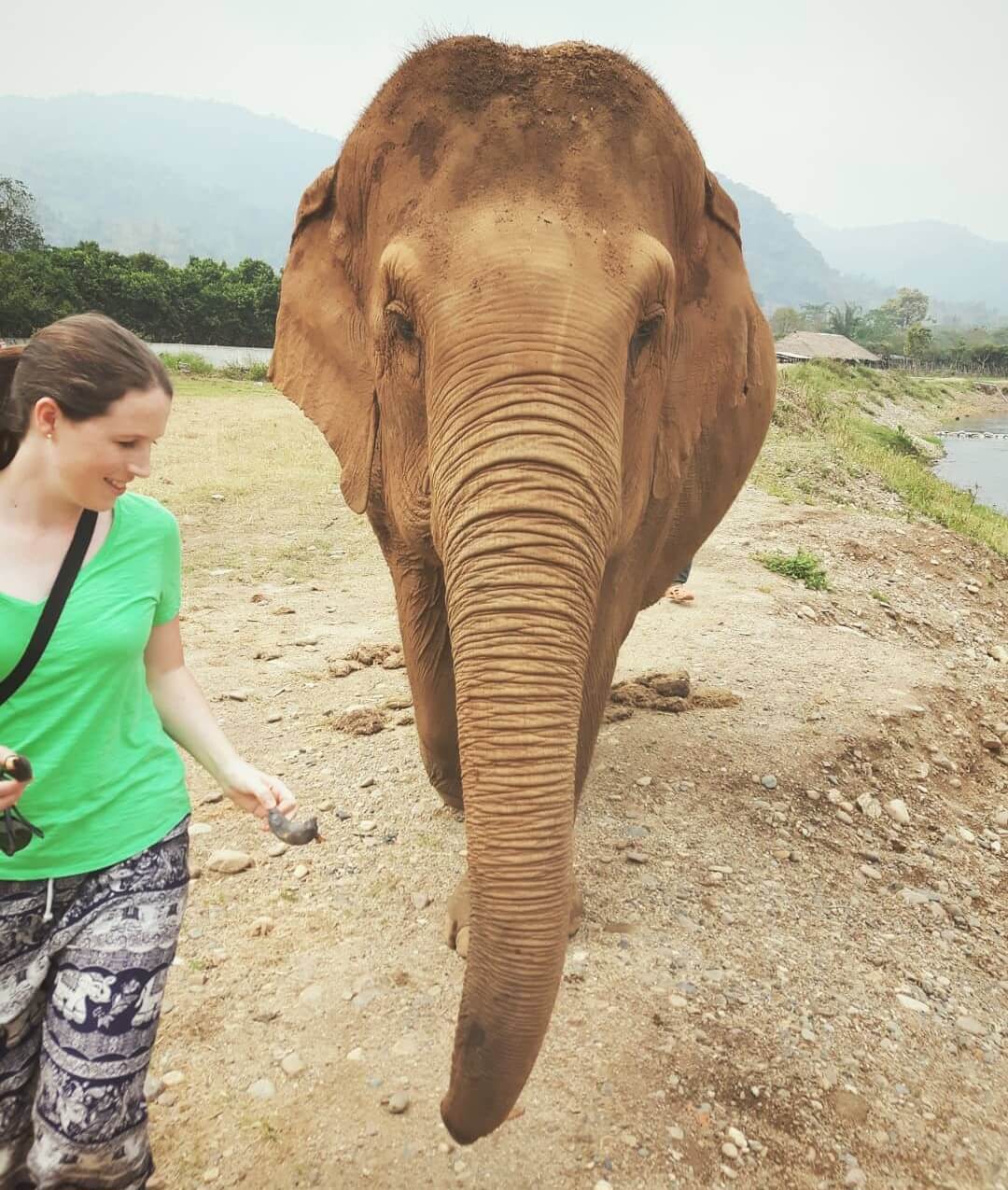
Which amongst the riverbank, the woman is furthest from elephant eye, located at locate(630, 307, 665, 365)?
the riverbank

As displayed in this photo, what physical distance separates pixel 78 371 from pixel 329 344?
1811 millimetres

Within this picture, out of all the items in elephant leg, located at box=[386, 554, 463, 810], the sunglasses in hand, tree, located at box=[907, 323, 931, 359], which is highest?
the sunglasses in hand

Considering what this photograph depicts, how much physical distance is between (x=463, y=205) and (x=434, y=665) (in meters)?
1.89

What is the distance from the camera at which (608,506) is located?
9.07 ft

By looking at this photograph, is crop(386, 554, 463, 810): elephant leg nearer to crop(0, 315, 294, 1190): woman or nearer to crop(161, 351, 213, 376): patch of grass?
crop(0, 315, 294, 1190): woman

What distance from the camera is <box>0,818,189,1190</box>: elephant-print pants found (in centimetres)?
197

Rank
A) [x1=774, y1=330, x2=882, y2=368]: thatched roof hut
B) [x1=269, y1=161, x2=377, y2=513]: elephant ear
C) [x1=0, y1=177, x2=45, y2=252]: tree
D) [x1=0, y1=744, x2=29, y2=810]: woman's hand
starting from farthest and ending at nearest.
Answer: [x1=774, y1=330, x2=882, y2=368]: thatched roof hut < [x1=0, y1=177, x2=45, y2=252]: tree < [x1=269, y1=161, x2=377, y2=513]: elephant ear < [x1=0, y1=744, x2=29, y2=810]: woman's hand

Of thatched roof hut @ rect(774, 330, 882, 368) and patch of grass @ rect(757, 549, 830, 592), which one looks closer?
patch of grass @ rect(757, 549, 830, 592)

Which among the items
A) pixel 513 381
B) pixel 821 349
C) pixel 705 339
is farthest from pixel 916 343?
pixel 513 381

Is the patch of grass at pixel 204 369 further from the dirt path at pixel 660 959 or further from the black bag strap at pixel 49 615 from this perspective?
the black bag strap at pixel 49 615

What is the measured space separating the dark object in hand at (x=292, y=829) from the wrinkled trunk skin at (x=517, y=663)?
45 cm

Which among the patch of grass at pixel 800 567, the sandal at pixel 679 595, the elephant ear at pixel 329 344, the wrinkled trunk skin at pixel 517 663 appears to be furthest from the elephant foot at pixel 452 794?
the patch of grass at pixel 800 567

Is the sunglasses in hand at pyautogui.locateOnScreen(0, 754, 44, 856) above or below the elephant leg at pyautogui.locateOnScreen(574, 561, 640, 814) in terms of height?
above

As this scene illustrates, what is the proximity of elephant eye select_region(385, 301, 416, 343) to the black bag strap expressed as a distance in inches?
51.7
